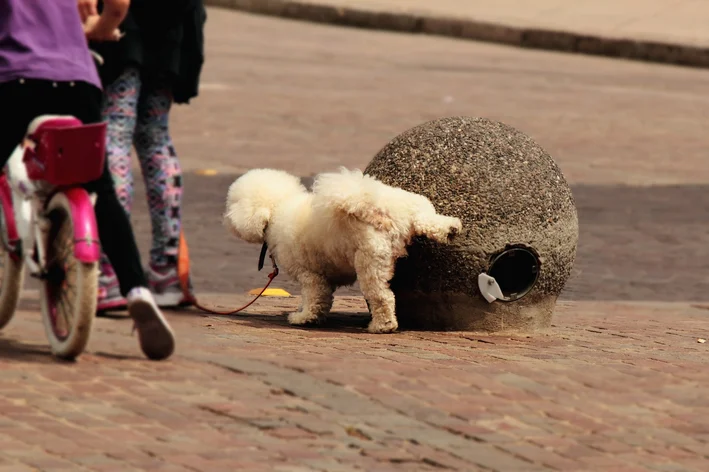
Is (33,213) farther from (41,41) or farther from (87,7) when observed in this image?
(87,7)

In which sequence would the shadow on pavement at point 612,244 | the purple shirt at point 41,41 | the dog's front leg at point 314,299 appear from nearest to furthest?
the purple shirt at point 41,41, the dog's front leg at point 314,299, the shadow on pavement at point 612,244

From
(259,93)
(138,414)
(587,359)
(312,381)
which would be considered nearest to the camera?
(138,414)

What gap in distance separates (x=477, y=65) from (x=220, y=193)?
8.80 meters

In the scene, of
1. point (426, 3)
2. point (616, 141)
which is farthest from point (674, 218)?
point (426, 3)

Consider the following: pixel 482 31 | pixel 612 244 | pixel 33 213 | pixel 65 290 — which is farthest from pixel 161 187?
pixel 482 31

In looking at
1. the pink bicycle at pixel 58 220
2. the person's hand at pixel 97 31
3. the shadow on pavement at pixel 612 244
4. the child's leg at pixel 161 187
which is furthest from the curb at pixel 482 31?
the pink bicycle at pixel 58 220

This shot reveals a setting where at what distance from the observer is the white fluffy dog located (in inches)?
271

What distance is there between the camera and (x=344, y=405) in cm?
562

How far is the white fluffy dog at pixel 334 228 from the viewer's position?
22.6 ft

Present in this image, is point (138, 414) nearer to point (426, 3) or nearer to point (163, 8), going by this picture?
point (163, 8)

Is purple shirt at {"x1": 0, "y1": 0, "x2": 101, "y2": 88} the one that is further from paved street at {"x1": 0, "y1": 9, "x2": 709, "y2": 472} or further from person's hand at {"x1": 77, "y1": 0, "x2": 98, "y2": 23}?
paved street at {"x1": 0, "y1": 9, "x2": 709, "y2": 472}

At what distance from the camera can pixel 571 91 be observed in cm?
1819

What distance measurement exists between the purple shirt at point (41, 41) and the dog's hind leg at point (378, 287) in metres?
1.51

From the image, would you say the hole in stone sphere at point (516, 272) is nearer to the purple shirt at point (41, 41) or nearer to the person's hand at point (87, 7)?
the person's hand at point (87, 7)
